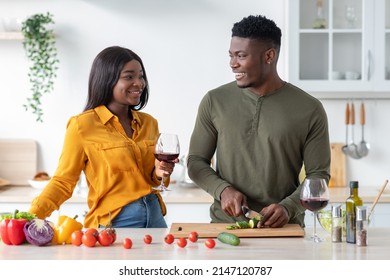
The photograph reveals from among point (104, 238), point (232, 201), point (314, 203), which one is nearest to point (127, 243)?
point (104, 238)

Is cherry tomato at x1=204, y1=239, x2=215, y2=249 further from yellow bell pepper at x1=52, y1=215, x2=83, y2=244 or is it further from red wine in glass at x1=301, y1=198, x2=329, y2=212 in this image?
yellow bell pepper at x1=52, y1=215, x2=83, y2=244

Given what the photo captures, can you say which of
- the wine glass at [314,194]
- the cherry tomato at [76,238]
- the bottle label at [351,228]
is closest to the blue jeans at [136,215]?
the cherry tomato at [76,238]

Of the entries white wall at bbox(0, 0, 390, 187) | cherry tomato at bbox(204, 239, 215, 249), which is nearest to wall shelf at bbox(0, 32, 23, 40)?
white wall at bbox(0, 0, 390, 187)

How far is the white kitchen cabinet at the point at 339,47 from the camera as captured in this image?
15.1 ft

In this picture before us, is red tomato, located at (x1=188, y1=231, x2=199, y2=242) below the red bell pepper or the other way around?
below

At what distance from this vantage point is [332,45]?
15.3 feet

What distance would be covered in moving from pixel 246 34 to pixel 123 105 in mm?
561

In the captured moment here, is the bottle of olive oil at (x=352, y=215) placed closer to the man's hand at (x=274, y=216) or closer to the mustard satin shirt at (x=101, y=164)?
the man's hand at (x=274, y=216)

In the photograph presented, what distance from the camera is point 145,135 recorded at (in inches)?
122

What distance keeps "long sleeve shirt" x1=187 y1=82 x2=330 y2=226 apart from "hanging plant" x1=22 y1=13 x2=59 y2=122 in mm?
2023

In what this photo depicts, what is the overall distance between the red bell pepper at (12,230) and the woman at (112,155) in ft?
1.09

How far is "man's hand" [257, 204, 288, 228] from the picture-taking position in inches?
107
